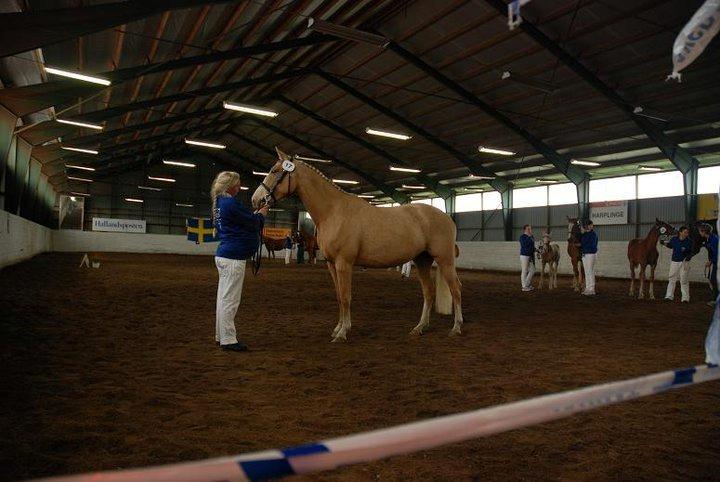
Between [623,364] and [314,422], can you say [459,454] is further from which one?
[623,364]

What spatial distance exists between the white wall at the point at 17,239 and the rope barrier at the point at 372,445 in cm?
1612

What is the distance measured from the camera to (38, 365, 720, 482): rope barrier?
0.87 meters

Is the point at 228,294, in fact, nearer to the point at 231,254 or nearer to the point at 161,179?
the point at 231,254

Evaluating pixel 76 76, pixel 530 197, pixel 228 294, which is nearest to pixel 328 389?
pixel 228 294

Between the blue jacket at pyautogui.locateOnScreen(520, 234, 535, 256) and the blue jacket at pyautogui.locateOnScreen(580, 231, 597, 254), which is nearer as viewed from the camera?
the blue jacket at pyautogui.locateOnScreen(580, 231, 597, 254)

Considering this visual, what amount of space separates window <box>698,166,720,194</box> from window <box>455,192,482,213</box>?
13845 mm

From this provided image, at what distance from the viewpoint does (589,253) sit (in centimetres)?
1277

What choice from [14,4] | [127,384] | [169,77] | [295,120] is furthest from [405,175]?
[127,384]

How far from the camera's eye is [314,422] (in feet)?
9.64

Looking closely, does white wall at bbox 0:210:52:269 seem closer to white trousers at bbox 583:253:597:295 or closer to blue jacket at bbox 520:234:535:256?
blue jacket at bbox 520:234:535:256

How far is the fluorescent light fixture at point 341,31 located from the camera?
13070 mm

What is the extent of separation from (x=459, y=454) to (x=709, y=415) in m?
1.99

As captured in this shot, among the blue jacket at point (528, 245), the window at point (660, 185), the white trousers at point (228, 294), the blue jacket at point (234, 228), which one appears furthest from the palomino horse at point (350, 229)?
the window at point (660, 185)

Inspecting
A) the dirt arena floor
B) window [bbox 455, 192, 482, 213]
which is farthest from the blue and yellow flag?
the dirt arena floor
